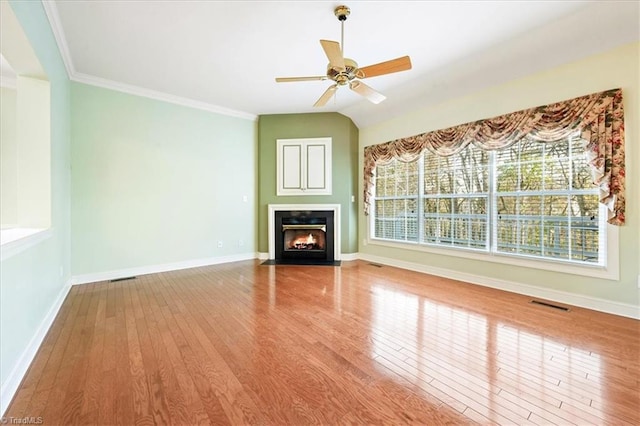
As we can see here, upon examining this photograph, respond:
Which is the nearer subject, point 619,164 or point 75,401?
point 75,401

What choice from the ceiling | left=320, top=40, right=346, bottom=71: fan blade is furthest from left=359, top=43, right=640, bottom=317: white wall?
left=320, top=40, right=346, bottom=71: fan blade

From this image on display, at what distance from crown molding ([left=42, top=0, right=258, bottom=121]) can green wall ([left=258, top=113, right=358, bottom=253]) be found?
1.98ft

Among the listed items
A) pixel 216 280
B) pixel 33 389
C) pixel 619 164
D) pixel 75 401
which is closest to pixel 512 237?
pixel 619 164

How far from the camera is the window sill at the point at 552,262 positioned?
281cm

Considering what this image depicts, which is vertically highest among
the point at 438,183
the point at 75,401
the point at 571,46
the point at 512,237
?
the point at 571,46

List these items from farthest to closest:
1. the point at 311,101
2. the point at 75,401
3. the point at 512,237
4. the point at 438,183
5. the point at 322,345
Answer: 1. the point at 311,101
2. the point at 438,183
3. the point at 512,237
4. the point at 322,345
5. the point at 75,401

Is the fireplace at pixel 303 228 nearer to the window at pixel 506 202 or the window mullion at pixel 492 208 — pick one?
the window at pixel 506 202

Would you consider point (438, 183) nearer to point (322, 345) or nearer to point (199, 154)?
point (322, 345)

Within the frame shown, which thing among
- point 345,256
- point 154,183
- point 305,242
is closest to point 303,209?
point 305,242

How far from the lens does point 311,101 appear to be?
4910mm

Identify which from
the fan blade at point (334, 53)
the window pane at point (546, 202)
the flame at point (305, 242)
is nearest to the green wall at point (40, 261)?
the fan blade at point (334, 53)

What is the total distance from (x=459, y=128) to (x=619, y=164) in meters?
1.77

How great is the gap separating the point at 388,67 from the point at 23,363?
3642 mm

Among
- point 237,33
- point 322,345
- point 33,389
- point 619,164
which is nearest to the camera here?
point 33,389
